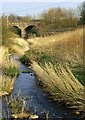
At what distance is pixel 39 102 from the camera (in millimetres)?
8711

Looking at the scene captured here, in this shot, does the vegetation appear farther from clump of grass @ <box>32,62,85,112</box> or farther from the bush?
clump of grass @ <box>32,62,85,112</box>

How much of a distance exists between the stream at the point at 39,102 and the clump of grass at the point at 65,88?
0.71ft

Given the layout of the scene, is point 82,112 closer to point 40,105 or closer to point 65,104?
point 65,104

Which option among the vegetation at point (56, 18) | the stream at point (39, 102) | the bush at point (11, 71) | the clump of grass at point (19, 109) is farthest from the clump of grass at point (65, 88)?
the vegetation at point (56, 18)

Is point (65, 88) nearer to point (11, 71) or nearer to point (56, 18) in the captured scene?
point (11, 71)

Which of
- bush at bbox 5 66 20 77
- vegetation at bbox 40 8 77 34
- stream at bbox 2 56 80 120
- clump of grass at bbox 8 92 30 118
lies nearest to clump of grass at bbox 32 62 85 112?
stream at bbox 2 56 80 120

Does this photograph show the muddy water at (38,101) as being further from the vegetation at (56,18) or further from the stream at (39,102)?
the vegetation at (56,18)

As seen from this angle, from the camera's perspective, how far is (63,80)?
8094 millimetres

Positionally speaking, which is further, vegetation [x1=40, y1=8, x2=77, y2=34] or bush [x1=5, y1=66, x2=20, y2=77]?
vegetation [x1=40, y1=8, x2=77, y2=34]

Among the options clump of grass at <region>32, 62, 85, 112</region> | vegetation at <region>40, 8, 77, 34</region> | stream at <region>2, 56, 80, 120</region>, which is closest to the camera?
clump of grass at <region>32, 62, 85, 112</region>

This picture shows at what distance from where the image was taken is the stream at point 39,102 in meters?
7.55

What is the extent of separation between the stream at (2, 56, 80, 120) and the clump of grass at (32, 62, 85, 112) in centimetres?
22

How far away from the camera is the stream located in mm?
7554

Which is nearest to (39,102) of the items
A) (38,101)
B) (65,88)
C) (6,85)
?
(38,101)
